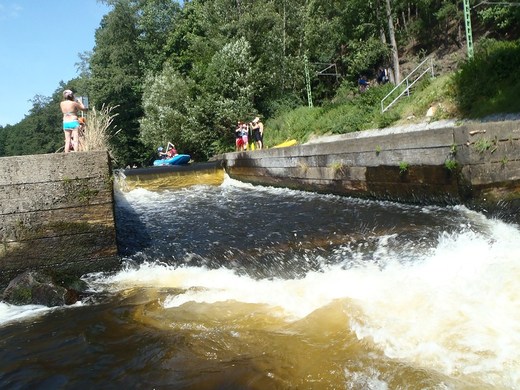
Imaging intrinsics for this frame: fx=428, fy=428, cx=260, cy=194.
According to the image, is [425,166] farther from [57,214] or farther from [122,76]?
[122,76]

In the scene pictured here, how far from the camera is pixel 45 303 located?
4.89 metres

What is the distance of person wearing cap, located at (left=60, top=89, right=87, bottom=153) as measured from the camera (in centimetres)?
673

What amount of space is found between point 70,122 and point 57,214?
177cm

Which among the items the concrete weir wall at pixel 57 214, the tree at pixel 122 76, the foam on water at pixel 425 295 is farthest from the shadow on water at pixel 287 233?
the tree at pixel 122 76

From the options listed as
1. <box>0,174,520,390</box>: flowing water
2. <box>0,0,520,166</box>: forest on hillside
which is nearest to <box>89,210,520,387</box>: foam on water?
<box>0,174,520,390</box>: flowing water

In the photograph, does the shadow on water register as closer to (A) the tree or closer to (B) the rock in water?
(B) the rock in water

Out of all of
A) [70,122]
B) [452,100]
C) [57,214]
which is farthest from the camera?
[452,100]

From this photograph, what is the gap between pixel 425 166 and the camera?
6.98 m

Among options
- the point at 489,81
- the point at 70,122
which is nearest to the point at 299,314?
the point at 70,122

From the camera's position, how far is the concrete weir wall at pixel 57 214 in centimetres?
552

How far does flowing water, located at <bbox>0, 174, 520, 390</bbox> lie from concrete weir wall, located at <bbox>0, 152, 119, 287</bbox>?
16.4 inches

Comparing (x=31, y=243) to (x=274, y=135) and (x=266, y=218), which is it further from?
(x=274, y=135)

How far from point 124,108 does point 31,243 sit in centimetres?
3486

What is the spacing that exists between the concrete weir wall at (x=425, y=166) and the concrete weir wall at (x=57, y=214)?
484 centimetres
